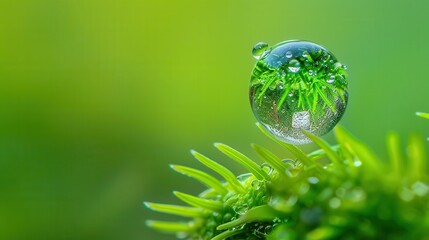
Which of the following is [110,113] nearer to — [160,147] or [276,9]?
[160,147]

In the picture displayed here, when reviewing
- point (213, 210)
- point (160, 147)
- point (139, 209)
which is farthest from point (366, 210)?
point (160, 147)

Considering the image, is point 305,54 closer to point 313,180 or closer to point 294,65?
point 294,65

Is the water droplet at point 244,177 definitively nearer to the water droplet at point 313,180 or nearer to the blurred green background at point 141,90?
the water droplet at point 313,180

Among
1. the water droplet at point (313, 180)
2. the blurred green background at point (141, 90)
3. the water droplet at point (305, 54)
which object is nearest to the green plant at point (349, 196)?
the water droplet at point (313, 180)

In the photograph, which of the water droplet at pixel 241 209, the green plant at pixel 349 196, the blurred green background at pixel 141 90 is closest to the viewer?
the green plant at pixel 349 196

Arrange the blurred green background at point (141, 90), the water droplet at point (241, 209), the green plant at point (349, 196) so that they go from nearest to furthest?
the green plant at point (349, 196), the water droplet at point (241, 209), the blurred green background at point (141, 90)

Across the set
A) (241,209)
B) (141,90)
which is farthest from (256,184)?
(141,90)

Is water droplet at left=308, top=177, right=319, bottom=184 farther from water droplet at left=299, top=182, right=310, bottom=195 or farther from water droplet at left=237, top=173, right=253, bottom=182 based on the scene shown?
water droplet at left=237, top=173, right=253, bottom=182

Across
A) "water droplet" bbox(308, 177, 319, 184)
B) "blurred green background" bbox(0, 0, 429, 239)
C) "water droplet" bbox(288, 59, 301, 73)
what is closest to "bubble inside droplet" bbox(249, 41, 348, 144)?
"water droplet" bbox(288, 59, 301, 73)

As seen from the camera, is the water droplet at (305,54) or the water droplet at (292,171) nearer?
the water droplet at (292,171)
